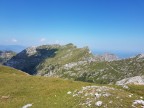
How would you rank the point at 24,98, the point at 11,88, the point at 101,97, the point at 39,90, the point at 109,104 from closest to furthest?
the point at 109,104, the point at 101,97, the point at 24,98, the point at 39,90, the point at 11,88

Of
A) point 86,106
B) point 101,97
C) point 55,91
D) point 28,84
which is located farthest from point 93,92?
point 28,84

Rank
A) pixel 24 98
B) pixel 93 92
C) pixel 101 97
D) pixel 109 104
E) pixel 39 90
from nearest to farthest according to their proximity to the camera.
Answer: pixel 109 104 → pixel 101 97 → pixel 93 92 → pixel 24 98 → pixel 39 90

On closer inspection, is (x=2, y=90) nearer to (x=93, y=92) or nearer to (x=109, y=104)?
(x=93, y=92)

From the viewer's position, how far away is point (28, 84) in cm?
5022

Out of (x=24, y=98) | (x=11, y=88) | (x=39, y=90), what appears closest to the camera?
(x=24, y=98)

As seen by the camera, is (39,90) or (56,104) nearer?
(56,104)

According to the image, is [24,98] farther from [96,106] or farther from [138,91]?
[138,91]

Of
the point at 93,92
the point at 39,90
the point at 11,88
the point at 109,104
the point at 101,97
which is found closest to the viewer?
the point at 109,104

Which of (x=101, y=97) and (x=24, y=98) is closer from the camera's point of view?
(x=101, y=97)

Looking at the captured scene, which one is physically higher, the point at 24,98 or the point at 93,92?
the point at 93,92

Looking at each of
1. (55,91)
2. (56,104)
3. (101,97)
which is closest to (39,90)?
(55,91)

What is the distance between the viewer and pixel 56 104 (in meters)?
33.2

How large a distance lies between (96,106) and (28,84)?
80.2ft

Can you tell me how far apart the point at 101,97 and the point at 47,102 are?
8.41 metres
